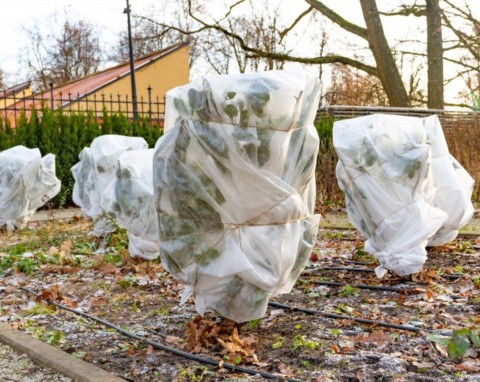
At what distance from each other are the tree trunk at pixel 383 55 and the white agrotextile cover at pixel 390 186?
13.4 metres

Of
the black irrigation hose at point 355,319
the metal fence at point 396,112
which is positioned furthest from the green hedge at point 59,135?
the black irrigation hose at point 355,319

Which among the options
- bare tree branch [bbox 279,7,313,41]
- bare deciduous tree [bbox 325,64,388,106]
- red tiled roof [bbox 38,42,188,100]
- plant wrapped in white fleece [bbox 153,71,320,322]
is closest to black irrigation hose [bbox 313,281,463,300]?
plant wrapped in white fleece [bbox 153,71,320,322]

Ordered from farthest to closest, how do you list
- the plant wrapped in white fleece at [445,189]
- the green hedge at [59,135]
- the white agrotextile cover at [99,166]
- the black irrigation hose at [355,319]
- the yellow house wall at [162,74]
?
the yellow house wall at [162,74], the green hedge at [59,135], the white agrotextile cover at [99,166], the plant wrapped in white fleece at [445,189], the black irrigation hose at [355,319]

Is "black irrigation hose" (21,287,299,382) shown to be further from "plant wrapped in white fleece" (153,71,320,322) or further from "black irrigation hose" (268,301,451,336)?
"black irrigation hose" (268,301,451,336)

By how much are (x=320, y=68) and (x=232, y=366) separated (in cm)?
2856

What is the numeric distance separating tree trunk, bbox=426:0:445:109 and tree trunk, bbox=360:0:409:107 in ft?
2.88

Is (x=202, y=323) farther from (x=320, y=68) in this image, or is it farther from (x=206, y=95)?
(x=320, y=68)

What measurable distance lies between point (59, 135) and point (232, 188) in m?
12.7

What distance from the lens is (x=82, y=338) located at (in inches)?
178

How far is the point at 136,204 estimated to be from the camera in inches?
273

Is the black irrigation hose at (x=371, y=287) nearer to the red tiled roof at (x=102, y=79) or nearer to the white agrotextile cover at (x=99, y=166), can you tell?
the white agrotextile cover at (x=99, y=166)

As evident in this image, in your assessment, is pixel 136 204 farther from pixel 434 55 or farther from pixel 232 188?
pixel 434 55

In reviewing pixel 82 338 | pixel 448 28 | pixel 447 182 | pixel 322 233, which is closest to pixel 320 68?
pixel 448 28

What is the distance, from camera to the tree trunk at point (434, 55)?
1883 cm
